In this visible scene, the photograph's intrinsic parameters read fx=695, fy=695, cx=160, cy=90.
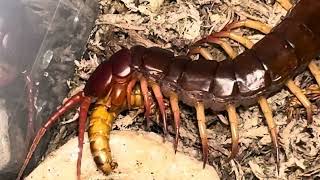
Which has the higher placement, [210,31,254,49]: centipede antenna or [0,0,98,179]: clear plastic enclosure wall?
[210,31,254,49]: centipede antenna


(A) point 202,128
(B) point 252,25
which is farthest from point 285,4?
(A) point 202,128

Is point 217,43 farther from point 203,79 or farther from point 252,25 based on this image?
point 203,79

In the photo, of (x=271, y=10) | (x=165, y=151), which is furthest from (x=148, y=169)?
(x=271, y=10)

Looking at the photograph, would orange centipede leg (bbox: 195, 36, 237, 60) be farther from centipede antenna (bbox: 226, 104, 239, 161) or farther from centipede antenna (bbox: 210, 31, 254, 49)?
centipede antenna (bbox: 226, 104, 239, 161)

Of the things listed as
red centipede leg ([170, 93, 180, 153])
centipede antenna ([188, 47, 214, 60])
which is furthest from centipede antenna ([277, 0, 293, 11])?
red centipede leg ([170, 93, 180, 153])

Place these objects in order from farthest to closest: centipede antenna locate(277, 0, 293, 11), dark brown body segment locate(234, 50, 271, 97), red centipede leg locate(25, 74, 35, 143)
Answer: centipede antenna locate(277, 0, 293, 11)
red centipede leg locate(25, 74, 35, 143)
dark brown body segment locate(234, 50, 271, 97)

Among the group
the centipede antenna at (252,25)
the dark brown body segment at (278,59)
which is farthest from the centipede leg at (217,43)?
the dark brown body segment at (278,59)

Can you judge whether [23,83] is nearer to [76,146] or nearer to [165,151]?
[76,146]

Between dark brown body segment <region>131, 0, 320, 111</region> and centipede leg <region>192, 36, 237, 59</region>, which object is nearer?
dark brown body segment <region>131, 0, 320, 111</region>
